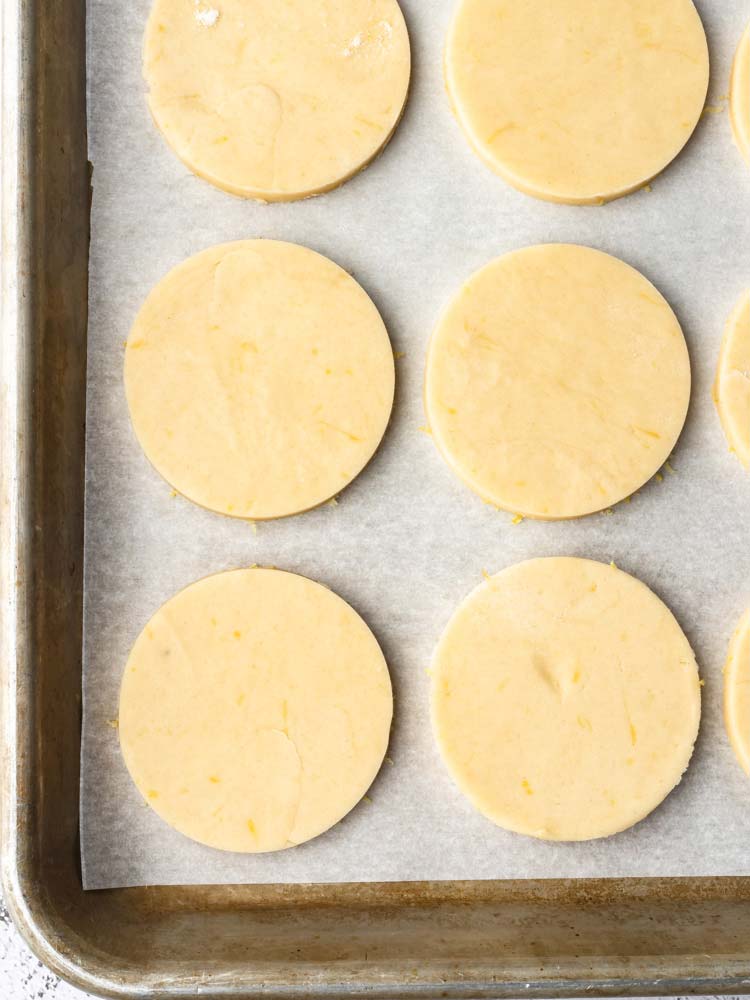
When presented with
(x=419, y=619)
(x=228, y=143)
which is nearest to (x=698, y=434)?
(x=419, y=619)

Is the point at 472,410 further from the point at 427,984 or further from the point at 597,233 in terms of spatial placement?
the point at 427,984

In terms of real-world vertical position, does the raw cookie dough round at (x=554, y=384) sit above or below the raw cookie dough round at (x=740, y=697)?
above

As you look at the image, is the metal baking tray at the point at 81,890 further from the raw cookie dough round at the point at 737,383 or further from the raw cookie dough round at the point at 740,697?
the raw cookie dough round at the point at 737,383

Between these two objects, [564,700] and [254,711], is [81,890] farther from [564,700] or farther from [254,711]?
[564,700]

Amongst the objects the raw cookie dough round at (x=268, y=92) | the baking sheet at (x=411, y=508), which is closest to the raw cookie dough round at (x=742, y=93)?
the baking sheet at (x=411, y=508)

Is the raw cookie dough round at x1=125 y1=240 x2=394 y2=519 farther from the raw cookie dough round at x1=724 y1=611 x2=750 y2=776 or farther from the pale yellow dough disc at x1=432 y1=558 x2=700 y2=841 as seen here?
the raw cookie dough round at x1=724 y1=611 x2=750 y2=776

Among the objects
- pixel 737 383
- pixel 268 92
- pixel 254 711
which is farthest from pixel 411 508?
pixel 268 92
